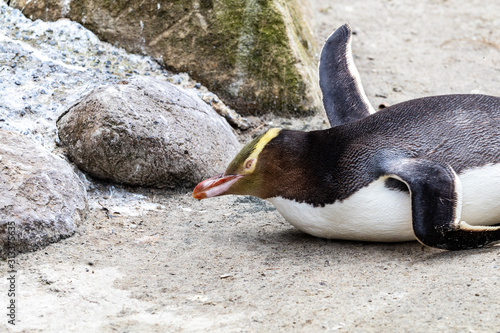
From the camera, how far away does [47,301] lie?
3.00 metres

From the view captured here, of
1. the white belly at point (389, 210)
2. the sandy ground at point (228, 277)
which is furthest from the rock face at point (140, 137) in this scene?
the white belly at point (389, 210)

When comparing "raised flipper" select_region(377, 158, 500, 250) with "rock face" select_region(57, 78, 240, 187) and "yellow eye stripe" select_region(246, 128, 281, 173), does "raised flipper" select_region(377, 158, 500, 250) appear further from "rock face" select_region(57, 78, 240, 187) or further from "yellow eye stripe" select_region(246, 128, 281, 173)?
"rock face" select_region(57, 78, 240, 187)

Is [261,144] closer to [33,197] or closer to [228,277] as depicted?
[228,277]

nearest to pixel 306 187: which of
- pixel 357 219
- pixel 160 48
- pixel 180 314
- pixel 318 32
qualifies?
pixel 357 219

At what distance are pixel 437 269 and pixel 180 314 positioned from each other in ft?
4.22

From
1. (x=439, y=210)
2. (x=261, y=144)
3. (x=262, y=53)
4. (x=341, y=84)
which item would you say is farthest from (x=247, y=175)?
(x=262, y=53)

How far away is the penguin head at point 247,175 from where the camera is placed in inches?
146

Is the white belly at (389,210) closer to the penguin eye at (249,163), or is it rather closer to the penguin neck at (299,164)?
the penguin neck at (299,164)

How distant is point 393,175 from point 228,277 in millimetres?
1037

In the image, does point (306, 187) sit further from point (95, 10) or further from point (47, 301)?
point (95, 10)

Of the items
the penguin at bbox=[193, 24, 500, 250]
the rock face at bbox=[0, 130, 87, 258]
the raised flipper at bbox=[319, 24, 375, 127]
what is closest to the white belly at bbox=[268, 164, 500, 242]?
the penguin at bbox=[193, 24, 500, 250]

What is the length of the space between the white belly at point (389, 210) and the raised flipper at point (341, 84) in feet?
3.61

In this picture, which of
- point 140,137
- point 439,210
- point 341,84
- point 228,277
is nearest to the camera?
point 439,210

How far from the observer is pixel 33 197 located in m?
3.68
